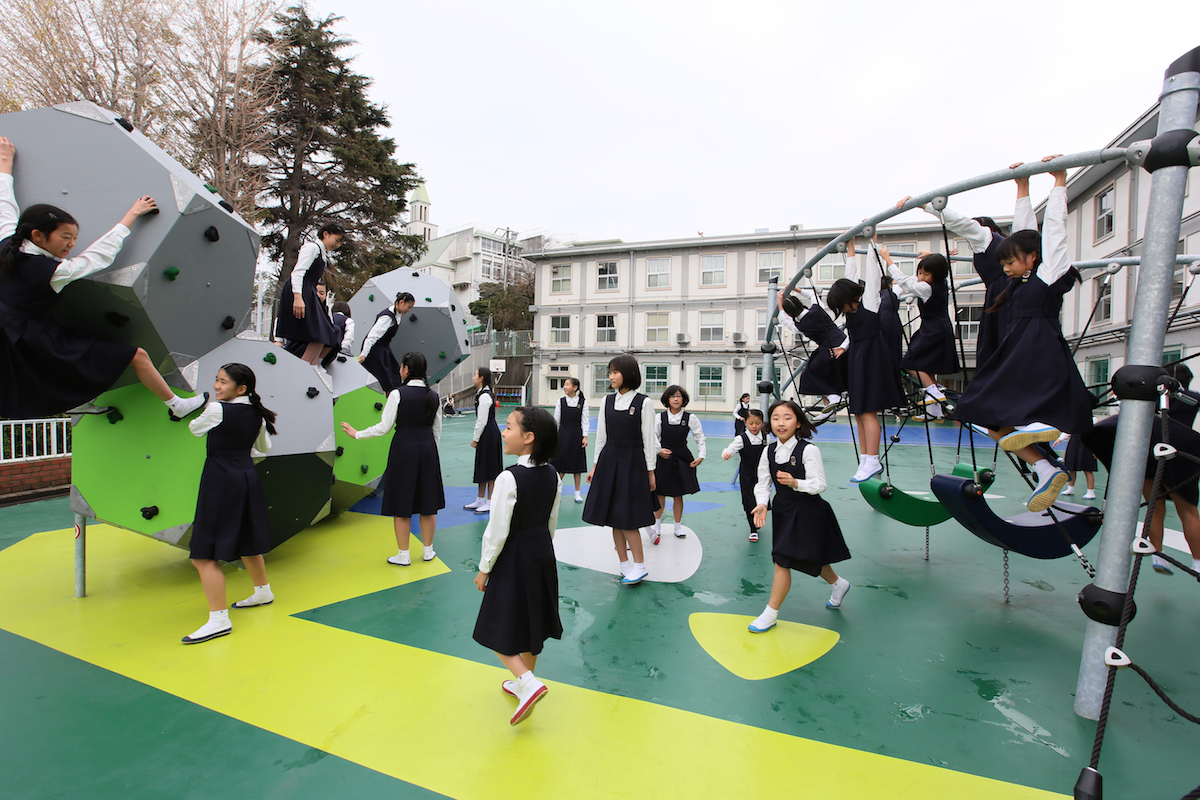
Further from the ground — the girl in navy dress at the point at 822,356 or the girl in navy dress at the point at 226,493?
the girl in navy dress at the point at 822,356

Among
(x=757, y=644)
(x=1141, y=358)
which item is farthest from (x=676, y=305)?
(x=1141, y=358)

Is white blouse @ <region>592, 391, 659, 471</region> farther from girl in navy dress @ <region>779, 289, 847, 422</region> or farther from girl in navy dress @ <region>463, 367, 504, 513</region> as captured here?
girl in navy dress @ <region>463, 367, 504, 513</region>

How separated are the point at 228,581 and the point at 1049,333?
5.88 metres

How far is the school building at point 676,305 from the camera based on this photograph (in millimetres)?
23719

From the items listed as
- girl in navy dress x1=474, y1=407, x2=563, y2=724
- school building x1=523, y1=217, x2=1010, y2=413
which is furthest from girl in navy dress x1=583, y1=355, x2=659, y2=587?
school building x1=523, y1=217, x2=1010, y2=413

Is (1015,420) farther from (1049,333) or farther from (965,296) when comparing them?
(965,296)

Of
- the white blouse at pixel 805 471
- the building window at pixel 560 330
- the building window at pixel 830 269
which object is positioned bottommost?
the white blouse at pixel 805 471

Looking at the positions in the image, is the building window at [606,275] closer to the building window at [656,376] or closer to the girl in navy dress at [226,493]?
the building window at [656,376]

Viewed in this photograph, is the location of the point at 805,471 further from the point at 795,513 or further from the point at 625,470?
the point at 625,470

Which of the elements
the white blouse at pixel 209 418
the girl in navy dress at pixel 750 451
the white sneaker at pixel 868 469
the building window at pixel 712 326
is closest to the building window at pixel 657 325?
the building window at pixel 712 326

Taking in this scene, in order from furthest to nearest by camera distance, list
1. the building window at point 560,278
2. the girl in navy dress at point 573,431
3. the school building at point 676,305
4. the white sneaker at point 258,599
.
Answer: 1. the building window at point 560,278
2. the school building at point 676,305
3. the girl in navy dress at point 573,431
4. the white sneaker at point 258,599

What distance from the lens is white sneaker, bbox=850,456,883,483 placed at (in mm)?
3697

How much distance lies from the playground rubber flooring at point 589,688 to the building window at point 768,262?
→ 2040 centimetres

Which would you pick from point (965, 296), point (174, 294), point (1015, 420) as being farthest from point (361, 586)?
point (965, 296)
